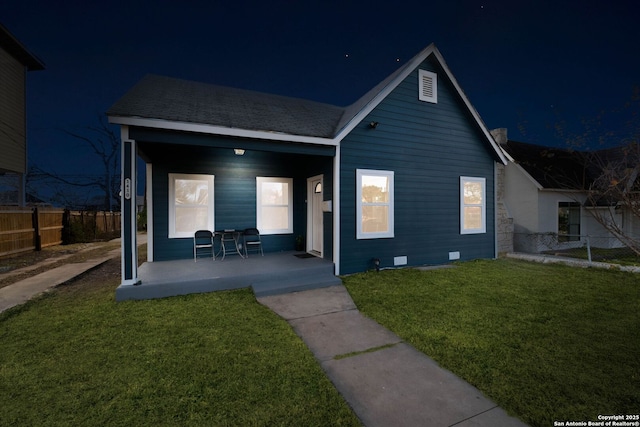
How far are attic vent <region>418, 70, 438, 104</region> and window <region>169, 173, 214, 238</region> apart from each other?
5.98 m

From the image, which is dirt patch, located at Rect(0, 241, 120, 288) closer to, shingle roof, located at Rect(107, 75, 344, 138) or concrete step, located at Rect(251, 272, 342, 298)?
shingle roof, located at Rect(107, 75, 344, 138)

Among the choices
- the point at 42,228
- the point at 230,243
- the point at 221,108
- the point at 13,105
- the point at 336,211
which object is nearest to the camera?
the point at 221,108

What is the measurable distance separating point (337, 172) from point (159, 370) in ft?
15.5

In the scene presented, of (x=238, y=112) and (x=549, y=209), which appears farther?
(x=549, y=209)

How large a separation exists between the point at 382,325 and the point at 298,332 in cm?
115

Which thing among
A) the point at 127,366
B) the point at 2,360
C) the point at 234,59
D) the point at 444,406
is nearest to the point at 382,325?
the point at 444,406

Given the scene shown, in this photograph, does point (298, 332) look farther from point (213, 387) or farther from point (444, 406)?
point (444, 406)

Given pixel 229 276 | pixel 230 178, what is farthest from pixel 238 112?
pixel 229 276

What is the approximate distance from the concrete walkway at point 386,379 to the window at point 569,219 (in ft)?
41.3

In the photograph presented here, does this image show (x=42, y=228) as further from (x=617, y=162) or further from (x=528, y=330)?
(x=617, y=162)

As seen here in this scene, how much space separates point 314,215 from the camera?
7504 millimetres

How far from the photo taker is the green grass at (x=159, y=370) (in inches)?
78.6

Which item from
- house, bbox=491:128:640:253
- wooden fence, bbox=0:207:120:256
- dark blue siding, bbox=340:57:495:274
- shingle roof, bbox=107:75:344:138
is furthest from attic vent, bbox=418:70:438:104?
wooden fence, bbox=0:207:120:256

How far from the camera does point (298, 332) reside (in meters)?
3.52
